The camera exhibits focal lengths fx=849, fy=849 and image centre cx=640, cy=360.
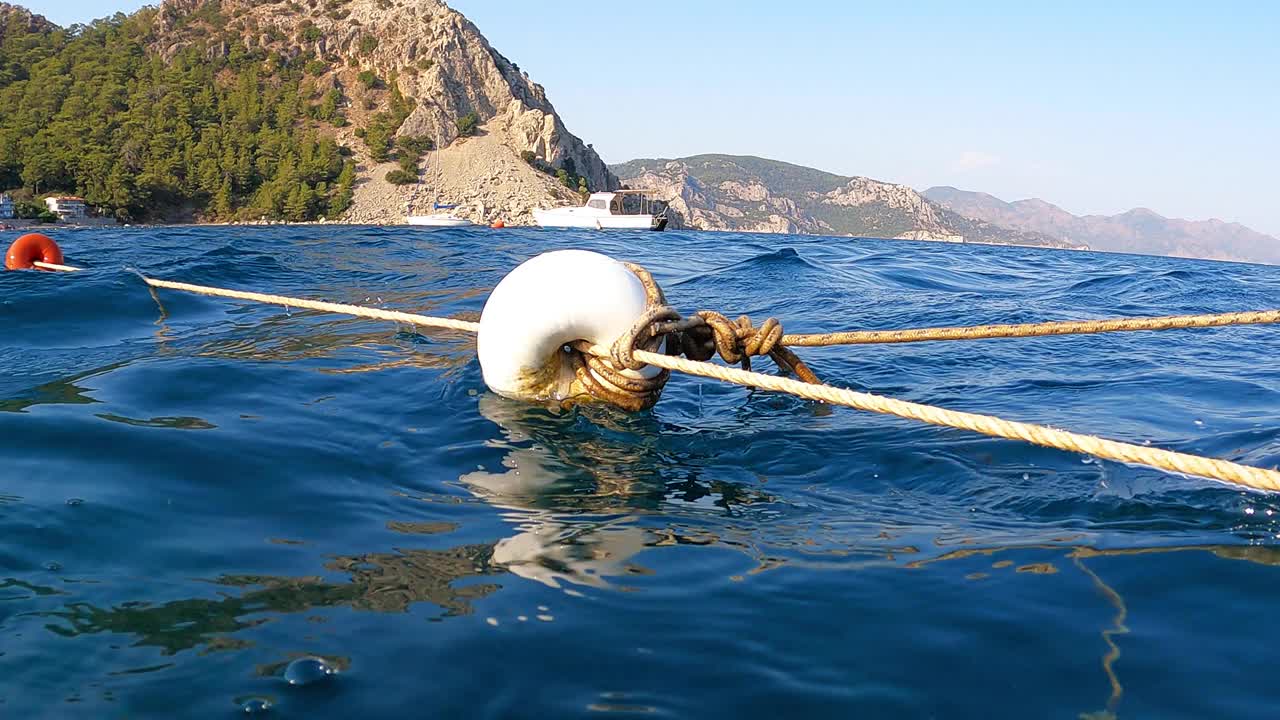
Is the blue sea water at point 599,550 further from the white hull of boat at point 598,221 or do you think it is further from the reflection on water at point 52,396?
the white hull of boat at point 598,221

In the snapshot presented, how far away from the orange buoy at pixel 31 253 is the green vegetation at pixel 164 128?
66521 mm

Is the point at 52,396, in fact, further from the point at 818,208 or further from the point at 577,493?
the point at 818,208

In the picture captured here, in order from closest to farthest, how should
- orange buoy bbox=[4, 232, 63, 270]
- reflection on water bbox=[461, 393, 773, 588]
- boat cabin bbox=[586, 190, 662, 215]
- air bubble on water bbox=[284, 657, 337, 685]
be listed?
1. air bubble on water bbox=[284, 657, 337, 685]
2. reflection on water bbox=[461, 393, 773, 588]
3. orange buoy bbox=[4, 232, 63, 270]
4. boat cabin bbox=[586, 190, 662, 215]

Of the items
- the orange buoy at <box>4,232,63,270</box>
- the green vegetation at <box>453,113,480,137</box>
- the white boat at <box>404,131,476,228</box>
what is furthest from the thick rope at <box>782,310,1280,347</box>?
the green vegetation at <box>453,113,480,137</box>

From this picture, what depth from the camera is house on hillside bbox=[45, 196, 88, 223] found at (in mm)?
57062

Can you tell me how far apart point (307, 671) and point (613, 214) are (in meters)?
54.6

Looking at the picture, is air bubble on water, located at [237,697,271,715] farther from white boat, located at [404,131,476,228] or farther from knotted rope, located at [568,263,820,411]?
white boat, located at [404,131,476,228]

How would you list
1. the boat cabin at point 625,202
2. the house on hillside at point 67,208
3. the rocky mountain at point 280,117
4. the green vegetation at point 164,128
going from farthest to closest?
the rocky mountain at point 280,117
the green vegetation at point 164,128
the house on hillside at point 67,208
the boat cabin at point 625,202

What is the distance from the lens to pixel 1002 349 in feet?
25.3

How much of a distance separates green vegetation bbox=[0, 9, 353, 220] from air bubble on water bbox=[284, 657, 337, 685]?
76134 millimetres

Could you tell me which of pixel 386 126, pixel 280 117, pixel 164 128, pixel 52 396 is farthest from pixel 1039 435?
pixel 280 117

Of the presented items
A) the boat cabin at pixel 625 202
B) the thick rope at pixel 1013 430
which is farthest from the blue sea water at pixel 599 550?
the boat cabin at pixel 625 202

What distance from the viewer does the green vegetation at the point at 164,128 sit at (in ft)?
223

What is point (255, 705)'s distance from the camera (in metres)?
1.93
